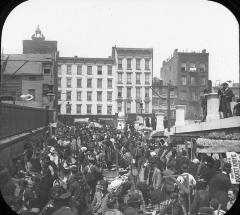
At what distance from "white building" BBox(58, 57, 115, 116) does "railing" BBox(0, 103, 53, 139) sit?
1947 mm

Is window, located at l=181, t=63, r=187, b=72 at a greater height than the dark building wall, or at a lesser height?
greater

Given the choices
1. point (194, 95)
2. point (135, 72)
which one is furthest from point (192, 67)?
point (135, 72)

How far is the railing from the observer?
6.95 m

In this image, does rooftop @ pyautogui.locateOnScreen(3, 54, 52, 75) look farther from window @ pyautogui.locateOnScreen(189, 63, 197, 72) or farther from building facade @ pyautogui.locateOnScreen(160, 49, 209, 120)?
window @ pyautogui.locateOnScreen(189, 63, 197, 72)

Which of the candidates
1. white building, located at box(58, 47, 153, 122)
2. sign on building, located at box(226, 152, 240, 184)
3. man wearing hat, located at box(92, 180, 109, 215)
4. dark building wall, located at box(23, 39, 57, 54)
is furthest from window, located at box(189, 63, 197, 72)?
man wearing hat, located at box(92, 180, 109, 215)

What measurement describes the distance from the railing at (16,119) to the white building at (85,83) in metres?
1.95

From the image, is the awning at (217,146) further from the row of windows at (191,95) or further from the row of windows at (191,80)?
the row of windows at (191,80)

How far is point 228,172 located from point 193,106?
30585mm

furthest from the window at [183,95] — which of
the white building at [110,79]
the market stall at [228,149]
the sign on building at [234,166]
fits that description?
the sign on building at [234,166]

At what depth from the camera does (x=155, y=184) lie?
21.1 feet

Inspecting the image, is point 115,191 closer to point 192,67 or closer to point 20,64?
point 20,64

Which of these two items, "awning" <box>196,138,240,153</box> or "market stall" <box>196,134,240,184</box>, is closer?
"market stall" <box>196,134,240,184</box>

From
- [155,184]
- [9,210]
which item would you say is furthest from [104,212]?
[155,184]

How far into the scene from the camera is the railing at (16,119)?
6949 mm
